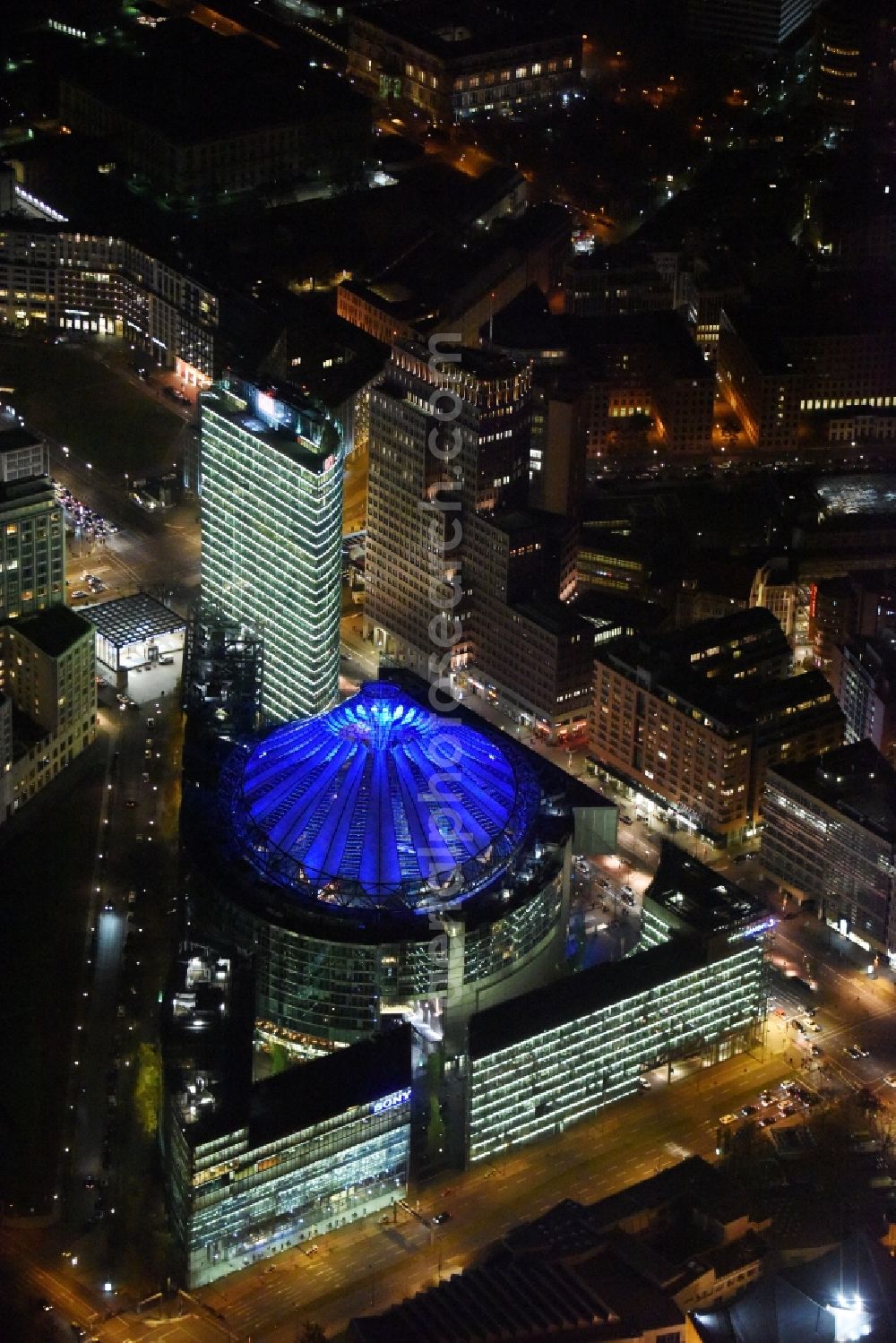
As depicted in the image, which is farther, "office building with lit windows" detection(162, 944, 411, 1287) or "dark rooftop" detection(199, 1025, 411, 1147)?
"dark rooftop" detection(199, 1025, 411, 1147)

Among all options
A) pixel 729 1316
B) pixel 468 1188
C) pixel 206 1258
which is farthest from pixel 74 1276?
pixel 729 1316

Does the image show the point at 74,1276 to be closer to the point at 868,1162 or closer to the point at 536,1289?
the point at 536,1289

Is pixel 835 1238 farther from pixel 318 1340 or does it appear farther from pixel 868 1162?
pixel 318 1340

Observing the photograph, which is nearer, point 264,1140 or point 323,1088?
point 264,1140

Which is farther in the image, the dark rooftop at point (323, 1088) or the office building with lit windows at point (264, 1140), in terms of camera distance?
the dark rooftop at point (323, 1088)

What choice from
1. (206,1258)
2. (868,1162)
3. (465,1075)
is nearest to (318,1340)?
(206,1258)

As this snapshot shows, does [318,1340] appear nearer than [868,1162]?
Yes

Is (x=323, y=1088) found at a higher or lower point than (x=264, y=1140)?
higher
